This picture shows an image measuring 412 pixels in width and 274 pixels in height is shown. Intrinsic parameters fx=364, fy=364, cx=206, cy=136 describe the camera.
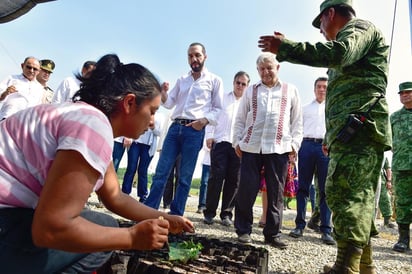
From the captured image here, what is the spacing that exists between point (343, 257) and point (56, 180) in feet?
6.23

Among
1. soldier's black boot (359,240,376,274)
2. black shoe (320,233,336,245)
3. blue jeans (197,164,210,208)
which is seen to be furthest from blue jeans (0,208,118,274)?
blue jeans (197,164,210,208)

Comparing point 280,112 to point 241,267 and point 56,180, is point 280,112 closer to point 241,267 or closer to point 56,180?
point 241,267

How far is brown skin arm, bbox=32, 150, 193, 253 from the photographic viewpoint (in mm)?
1185

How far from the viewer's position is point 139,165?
6828mm

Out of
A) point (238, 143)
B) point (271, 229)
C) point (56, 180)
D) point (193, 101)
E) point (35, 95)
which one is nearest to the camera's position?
point (56, 180)

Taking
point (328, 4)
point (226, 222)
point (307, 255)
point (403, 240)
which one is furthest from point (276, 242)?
point (328, 4)

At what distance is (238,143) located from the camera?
422 centimetres

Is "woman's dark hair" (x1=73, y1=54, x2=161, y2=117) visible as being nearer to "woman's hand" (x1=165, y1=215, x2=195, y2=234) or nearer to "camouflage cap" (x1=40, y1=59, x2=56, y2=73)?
"woman's hand" (x1=165, y1=215, x2=195, y2=234)

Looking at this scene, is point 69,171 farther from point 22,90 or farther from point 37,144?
point 22,90

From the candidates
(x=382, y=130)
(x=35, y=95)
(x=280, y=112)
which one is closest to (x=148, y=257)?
(x=382, y=130)

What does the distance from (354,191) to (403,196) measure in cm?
322

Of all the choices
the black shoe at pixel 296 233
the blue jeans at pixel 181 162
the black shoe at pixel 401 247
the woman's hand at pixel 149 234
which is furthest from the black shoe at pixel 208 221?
the woman's hand at pixel 149 234

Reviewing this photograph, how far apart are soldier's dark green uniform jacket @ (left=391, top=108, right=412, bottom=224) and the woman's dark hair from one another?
4.57 metres

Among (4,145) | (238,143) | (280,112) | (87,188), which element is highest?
(280,112)
